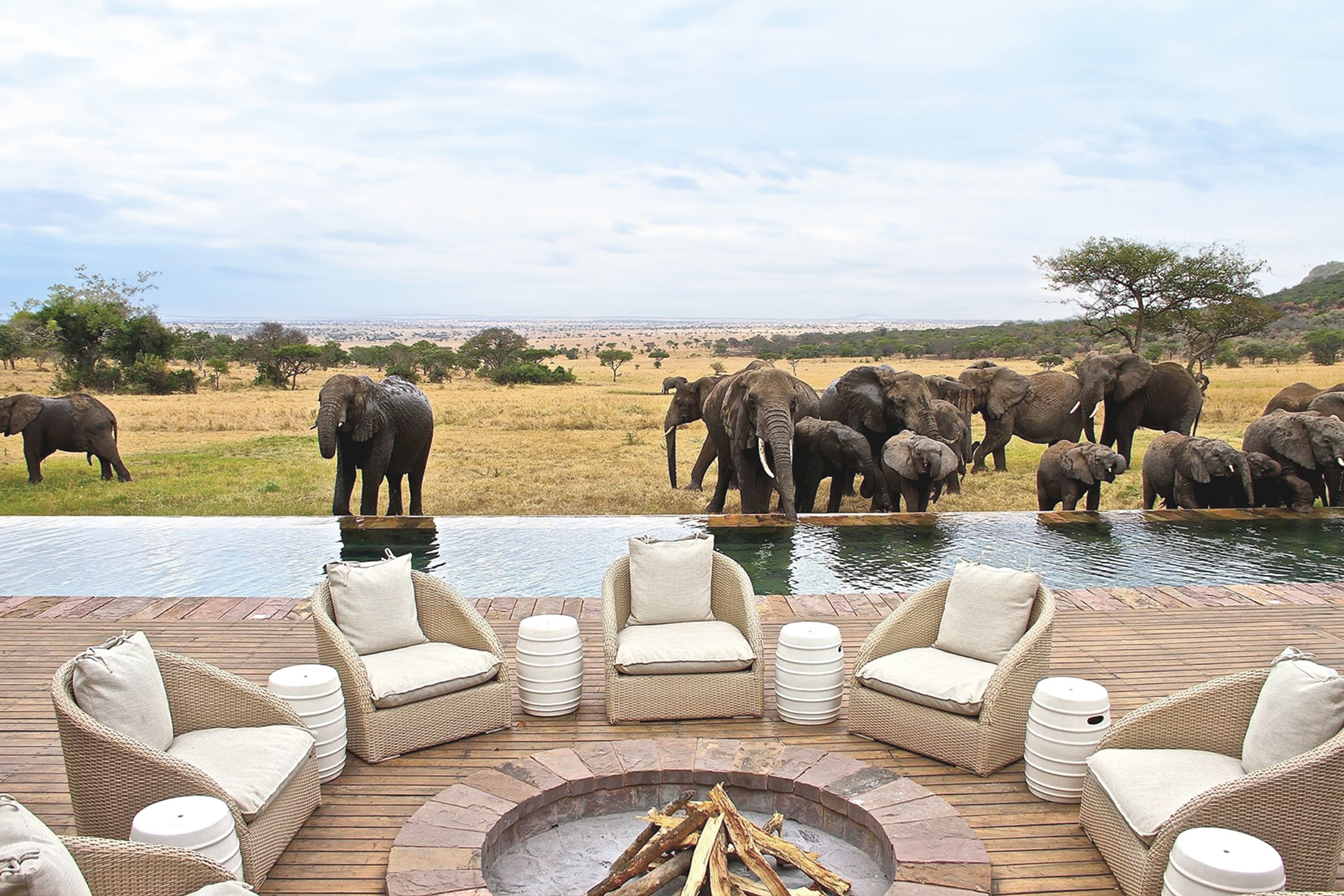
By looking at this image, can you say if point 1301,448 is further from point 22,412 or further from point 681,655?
point 22,412

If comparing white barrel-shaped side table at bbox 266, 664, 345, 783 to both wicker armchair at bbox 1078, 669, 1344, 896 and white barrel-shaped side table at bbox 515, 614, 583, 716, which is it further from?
wicker armchair at bbox 1078, 669, 1344, 896

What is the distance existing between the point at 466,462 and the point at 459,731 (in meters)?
14.4

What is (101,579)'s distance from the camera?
8.73 meters

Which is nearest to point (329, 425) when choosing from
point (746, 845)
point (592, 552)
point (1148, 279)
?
point (592, 552)

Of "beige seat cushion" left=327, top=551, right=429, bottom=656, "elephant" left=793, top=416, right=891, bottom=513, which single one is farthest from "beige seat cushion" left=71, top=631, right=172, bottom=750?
"elephant" left=793, top=416, right=891, bottom=513

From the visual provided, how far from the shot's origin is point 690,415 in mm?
15672

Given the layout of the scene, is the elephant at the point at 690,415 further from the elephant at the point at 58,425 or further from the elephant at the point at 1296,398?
the elephant at the point at 58,425

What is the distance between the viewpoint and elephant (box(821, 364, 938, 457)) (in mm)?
13312

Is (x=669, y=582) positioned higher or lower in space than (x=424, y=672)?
higher

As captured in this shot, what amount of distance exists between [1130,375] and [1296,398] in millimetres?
2752

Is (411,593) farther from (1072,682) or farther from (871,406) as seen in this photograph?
(871,406)

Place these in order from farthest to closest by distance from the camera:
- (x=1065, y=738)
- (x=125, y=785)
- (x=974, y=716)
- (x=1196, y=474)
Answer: (x=1196, y=474) → (x=974, y=716) → (x=1065, y=738) → (x=125, y=785)

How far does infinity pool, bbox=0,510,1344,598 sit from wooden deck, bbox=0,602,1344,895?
1.28 meters

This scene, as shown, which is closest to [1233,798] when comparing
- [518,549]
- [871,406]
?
[518,549]
